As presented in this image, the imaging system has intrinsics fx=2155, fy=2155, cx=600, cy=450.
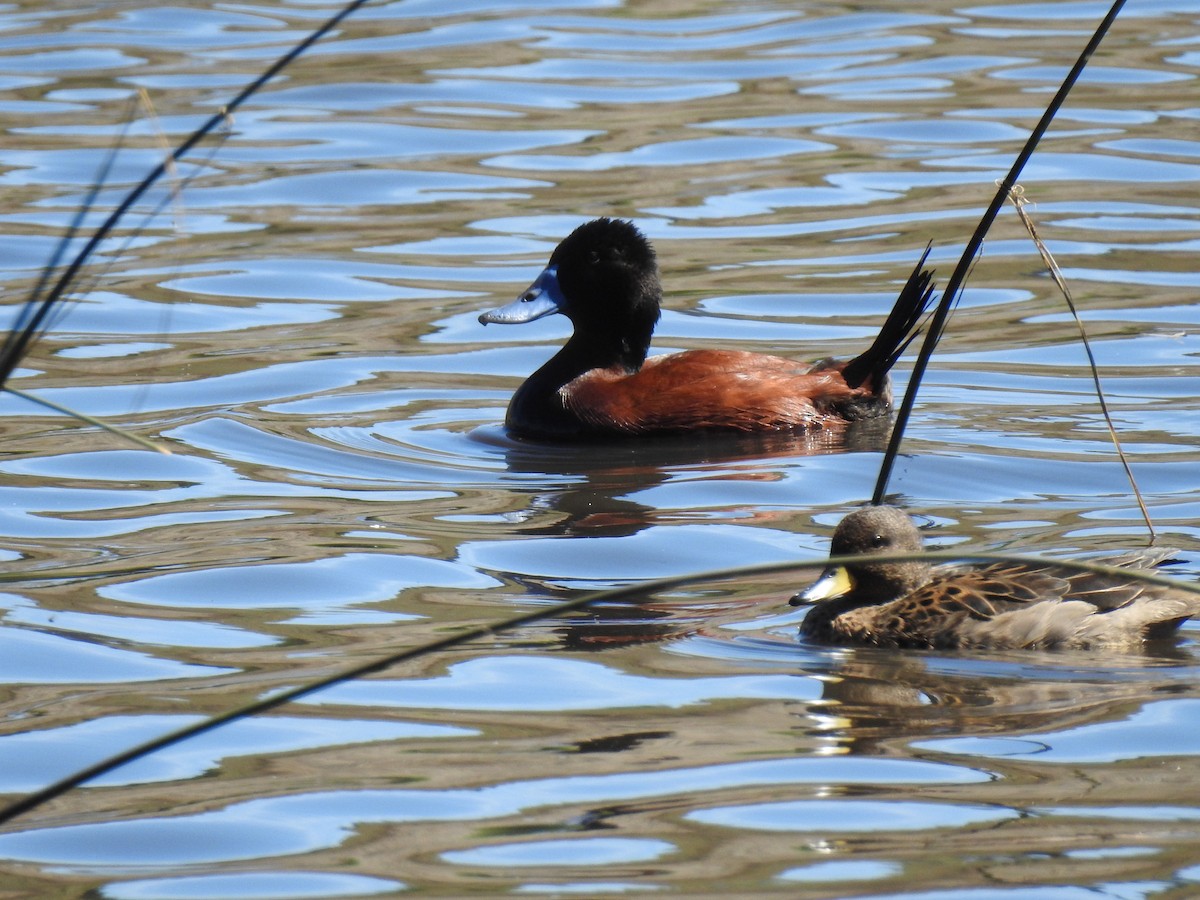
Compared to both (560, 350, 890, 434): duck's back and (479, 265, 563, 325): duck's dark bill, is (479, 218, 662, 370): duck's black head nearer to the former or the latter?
(479, 265, 563, 325): duck's dark bill

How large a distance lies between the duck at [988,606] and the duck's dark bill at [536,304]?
367 cm

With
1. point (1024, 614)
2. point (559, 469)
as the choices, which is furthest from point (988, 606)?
point (559, 469)

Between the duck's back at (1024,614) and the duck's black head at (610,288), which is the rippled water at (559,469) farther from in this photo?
the duck's black head at (610,288)

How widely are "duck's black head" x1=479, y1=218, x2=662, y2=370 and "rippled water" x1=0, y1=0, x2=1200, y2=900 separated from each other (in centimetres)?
59

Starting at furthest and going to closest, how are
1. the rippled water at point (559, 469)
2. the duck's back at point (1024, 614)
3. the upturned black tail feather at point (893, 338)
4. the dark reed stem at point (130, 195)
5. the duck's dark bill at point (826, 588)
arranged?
the upturned black tail feather at point (893, 338)
the duck's dark bill at point (826, 588)
the duck's back at point (1024, 614)
the rippled water at point (559, 469)
the dark reed stem at point (130, 195)

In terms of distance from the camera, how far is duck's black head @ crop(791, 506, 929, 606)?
20.0 ft

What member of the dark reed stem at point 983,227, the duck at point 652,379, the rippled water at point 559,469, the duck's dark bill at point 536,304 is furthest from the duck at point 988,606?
the duck's dark bill at point 536,304

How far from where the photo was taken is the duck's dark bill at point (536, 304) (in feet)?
31.9

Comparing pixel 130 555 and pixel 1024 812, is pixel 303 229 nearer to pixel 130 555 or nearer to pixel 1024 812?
pixel 130 555

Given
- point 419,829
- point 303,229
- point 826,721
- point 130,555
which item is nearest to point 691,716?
point 826,721

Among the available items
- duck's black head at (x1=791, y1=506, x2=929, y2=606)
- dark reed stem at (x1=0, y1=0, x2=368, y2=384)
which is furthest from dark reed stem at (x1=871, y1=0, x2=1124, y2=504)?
dark reed stem at (x1=0, y1=0, x2=368, y2=384)

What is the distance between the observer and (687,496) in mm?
7902

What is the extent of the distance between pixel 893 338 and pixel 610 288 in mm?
1309

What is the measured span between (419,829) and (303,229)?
8946 mm
